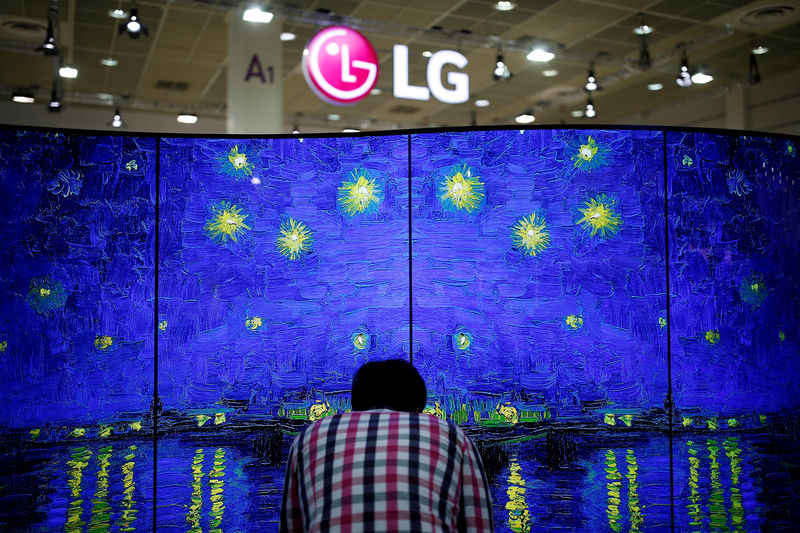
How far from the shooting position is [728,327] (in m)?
3.32

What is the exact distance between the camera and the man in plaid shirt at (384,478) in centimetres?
162

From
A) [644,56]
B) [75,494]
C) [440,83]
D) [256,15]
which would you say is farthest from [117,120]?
[75,494]

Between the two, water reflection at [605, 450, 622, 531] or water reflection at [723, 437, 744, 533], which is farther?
water reflection at [723, 437, 744, 533]

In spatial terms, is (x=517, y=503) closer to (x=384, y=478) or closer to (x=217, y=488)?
(x=217, y=488)

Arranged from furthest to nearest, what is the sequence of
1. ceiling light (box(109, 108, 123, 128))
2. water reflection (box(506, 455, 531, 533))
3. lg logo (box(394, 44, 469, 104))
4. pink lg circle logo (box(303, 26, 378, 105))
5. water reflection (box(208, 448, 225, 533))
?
ceiling light (box(109, 108, 123, 128)) → lg logo (box(394, 44, 469, 104)) → pink lg circle logo (box(303, 26, 378, 105)) → water reflection (box(208, 448, 225, 533)) → water reflection (box(506, 455, 531, 533))

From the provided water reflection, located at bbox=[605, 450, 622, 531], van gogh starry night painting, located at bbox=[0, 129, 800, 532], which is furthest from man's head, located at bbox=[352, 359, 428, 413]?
water reflection, located at bbox=[605, 450, 622, 531]

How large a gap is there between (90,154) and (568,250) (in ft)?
7.25

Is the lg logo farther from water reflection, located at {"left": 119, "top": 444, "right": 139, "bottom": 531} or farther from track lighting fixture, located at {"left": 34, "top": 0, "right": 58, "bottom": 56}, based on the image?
water reflection, located at {"left": 119, "top": 444, "right": 139, "bottom": 531}

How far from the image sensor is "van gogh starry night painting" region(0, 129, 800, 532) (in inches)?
125

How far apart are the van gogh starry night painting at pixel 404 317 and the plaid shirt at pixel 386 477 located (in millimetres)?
1494

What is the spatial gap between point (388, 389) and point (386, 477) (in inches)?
9.9

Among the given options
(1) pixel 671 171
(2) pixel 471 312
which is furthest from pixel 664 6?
(2) pixel 471 312

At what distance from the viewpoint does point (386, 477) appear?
1.65 m

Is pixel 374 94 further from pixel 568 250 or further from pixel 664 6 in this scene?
pixel 568 250
